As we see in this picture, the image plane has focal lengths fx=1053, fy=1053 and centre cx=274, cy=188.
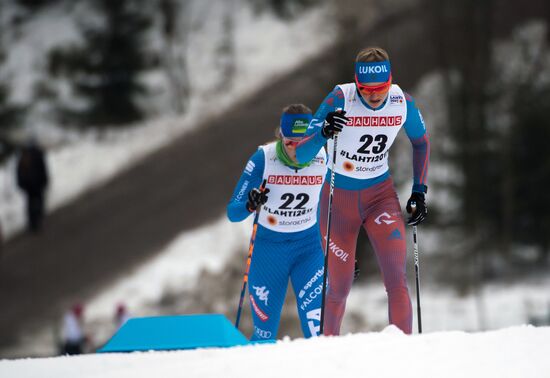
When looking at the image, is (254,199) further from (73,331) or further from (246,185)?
(73,331)

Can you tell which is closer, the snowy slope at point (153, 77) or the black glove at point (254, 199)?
the black glove at point (254, 199)

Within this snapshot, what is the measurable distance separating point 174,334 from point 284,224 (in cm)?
259

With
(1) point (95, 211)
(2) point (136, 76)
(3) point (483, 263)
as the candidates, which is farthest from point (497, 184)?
(2) point (136, 76)

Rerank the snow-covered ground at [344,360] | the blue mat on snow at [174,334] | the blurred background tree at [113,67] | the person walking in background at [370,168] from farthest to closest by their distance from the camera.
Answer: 1. the blurred background tree at [113,67]
2. the person walking in background at [370,168]
3. the blue mat on snow at [174,334]
4. the snow-covered ground at [344,360]

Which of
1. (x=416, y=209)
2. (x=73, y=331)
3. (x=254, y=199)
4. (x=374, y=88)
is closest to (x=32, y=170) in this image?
(x=73, y=331)

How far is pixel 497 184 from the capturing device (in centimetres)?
2152

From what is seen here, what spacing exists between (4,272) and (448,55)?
35.7 feet

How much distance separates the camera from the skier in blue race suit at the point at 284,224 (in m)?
8.74

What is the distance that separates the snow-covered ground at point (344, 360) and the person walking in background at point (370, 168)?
168 cm

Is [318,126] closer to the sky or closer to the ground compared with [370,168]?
closer to the sky

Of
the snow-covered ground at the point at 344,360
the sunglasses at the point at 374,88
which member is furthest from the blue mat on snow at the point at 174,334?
the sunglasses at the point at 374,88

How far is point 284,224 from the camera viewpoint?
894 cm

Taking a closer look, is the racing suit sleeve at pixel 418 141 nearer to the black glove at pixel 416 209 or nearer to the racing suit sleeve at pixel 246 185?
the black glove at pixel 416 209

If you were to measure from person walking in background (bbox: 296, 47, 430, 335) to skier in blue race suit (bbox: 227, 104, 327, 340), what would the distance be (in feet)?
0.99
